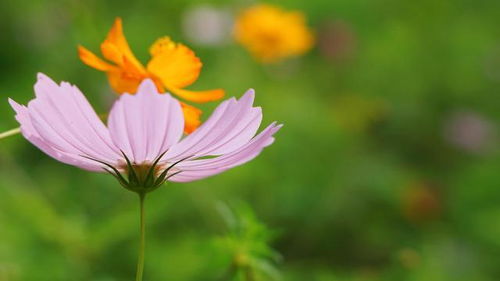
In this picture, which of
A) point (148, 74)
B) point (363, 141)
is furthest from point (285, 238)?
point (148, 74)

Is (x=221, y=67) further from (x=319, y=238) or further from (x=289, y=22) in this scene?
(x=319, y=238)

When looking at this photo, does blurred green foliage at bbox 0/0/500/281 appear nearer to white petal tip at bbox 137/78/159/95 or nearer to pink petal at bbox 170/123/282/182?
pink petal at bbox 170/123/282/182

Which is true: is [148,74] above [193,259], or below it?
above

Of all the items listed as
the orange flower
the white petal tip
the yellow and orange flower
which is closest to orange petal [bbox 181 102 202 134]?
the orange flower

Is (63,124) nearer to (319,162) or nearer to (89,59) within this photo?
(89,59)

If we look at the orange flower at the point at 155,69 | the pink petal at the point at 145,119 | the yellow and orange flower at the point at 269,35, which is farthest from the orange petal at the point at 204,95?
the yellow and orange flower at the point at 269,35

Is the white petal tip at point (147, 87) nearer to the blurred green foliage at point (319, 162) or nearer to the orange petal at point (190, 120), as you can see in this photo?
the orange petal at point (190, 120)

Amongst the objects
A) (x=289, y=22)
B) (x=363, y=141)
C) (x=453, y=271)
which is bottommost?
(x=453, y=271)
